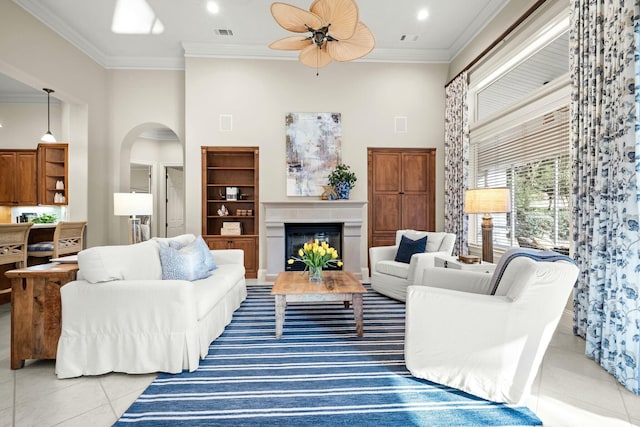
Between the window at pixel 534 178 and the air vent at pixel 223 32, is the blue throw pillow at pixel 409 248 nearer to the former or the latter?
the window at pixel 534 178

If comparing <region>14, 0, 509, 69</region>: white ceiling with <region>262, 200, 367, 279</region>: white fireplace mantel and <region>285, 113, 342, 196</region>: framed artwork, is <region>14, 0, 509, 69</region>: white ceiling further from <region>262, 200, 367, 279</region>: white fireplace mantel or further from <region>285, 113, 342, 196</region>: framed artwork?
<region>262, 200, 367, 279</region>: white fireplace mantel

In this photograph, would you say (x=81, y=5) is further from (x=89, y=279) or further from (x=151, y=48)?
(x=89, y=279)

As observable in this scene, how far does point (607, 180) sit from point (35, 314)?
4323mm

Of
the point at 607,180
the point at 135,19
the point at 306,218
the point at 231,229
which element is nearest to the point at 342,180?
the point at 306,218

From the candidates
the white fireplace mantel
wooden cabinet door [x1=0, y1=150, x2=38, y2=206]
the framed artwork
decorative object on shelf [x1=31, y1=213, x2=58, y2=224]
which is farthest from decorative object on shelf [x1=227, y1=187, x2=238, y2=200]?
wooden cabinet door [x1=0, y1=150, x2=38, y2=206]

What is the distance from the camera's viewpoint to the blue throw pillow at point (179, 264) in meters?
2.95

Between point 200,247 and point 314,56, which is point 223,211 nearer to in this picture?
point 200,247

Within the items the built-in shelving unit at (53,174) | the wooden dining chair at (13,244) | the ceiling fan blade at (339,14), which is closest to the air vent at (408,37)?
the ceiling fan blade at (339,14)

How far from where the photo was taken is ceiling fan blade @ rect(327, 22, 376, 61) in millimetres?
3207

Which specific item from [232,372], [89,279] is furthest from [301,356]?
[89,279]

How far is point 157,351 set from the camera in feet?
7.63

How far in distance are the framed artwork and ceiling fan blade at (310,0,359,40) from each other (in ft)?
8.42

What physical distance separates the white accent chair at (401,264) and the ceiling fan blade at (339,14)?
248 cm

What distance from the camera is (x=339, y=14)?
291 centimetres
